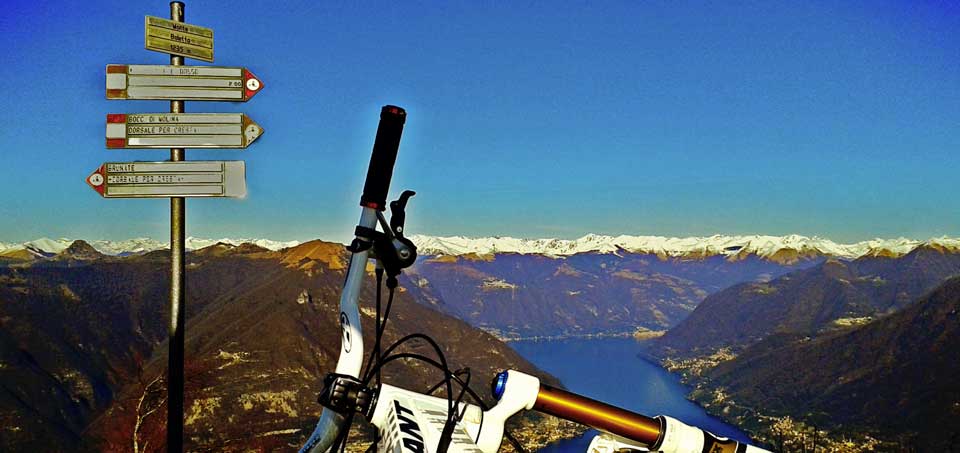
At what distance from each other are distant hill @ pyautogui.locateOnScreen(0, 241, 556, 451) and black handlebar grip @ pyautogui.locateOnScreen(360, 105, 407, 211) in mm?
59828

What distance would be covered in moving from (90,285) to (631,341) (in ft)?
435

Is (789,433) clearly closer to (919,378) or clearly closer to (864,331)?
(919,378)

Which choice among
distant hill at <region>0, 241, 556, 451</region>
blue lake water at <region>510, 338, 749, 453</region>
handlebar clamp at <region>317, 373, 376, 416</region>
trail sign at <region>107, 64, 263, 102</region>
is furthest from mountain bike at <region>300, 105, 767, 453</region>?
blue lake water at <region>510, 338, 749, 453</region>

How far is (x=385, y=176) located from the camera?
282 cm

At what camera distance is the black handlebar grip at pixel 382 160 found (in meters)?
2.79

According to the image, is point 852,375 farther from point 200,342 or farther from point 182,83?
point 182,83

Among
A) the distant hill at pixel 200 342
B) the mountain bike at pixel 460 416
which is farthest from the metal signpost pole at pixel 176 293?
the distant hill at pixel 200 342

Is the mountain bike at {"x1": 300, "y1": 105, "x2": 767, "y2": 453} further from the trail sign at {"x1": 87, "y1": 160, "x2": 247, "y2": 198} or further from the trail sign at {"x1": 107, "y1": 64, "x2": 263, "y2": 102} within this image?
the trail sign at {"x1": 107, "y1": 64, "x2": 263, "y2": 102}

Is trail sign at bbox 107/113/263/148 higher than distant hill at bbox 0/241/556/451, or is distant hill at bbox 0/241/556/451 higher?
trail sign at bbox 107/113/263/148

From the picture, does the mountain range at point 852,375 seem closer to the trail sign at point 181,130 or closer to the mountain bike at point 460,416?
the trail sign at point 181,130

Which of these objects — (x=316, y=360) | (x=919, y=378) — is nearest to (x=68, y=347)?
(x=316, y=360)

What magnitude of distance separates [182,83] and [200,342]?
323 feet

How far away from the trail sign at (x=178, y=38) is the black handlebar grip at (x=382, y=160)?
3.58 metres

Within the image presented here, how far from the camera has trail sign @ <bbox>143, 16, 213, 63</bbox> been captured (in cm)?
556
